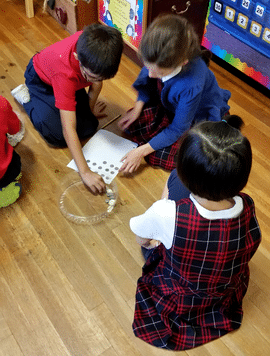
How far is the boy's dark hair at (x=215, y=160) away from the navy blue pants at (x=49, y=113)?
2.83 feet

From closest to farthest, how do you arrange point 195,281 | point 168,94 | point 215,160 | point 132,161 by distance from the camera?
point 215,160, point 195,281, point 168,94, point 132,161

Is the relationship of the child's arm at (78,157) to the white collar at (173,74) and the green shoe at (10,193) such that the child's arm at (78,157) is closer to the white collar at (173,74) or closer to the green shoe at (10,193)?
the green shoe at (10,193)

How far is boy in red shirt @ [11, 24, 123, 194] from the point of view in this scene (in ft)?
3.76

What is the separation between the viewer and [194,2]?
1710 mm

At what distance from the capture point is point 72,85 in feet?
4.29

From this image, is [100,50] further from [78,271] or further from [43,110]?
[78,271]

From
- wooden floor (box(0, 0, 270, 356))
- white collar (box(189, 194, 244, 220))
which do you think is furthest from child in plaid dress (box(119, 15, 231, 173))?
white collar (box(189, 194, 244, 220))

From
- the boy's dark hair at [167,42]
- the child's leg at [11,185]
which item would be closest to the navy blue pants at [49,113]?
the child's leg at [11,185]

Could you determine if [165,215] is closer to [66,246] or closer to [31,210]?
[66,246]

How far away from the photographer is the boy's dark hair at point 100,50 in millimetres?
1131

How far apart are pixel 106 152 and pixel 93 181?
7.8 inches

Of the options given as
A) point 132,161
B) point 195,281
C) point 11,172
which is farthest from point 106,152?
point 195,281

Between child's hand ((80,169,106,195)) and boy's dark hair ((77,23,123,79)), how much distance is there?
1.18 ft

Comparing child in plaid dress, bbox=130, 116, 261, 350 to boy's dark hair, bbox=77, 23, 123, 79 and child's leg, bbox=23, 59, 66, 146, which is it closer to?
boy's dark hair, bbox=77, 23, 123, 79
